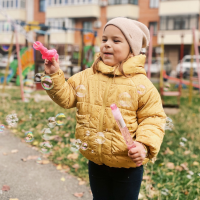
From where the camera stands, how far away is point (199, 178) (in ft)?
10.9

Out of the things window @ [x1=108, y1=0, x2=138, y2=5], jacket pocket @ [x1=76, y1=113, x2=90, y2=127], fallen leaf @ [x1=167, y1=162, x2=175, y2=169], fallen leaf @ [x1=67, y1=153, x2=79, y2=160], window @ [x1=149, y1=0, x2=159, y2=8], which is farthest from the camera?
window @ [x1=149, y1=0, x2=159, y2=8]

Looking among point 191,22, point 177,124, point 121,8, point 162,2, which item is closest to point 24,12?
point 121,8

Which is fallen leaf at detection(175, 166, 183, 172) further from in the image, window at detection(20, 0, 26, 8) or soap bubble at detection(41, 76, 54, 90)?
window at detection(20, 0, 26, 8)

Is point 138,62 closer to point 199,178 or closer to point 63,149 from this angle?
point 199,178

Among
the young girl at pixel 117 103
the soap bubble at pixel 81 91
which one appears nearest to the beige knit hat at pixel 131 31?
the young girl at pixel 117 103

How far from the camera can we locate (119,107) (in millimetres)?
1802

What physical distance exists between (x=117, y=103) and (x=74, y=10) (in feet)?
93.9

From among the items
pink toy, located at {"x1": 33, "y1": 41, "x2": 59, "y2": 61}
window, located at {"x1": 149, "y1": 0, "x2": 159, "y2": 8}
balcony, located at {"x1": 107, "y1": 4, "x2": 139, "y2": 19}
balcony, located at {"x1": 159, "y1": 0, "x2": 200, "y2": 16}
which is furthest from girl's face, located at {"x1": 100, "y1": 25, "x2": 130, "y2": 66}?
window, located at {"x1": 149, "y1": 0, "x2": 159, "y2": 8}

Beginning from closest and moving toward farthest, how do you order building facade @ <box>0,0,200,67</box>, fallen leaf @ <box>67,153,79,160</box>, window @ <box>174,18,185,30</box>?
fallen leaf @ <box>67,153,79,160</box> → building facade @ <box>0,0,200,67</box> → window @ <box>174,18,185,30</box>

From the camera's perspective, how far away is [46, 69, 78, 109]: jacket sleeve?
182cm

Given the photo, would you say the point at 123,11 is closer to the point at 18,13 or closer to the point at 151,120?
the point at 18,13

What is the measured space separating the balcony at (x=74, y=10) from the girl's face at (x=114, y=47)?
89.7ft

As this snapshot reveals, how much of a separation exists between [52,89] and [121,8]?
1083 inches

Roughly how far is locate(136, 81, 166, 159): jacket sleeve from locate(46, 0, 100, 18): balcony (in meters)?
27.5
